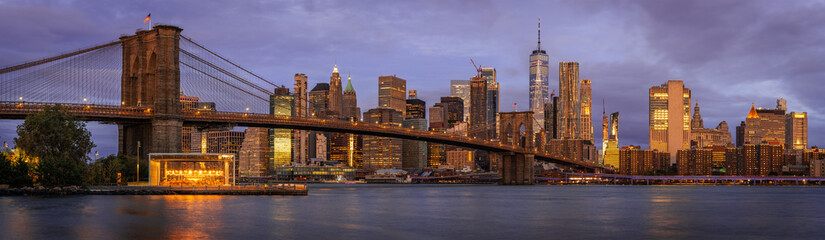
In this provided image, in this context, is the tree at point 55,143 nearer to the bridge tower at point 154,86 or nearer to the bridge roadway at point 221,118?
the bridge roadway at point 221,118

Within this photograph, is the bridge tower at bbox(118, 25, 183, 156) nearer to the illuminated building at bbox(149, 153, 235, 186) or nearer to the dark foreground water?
the illuminated building at bbox(149, 153, 235, 186)

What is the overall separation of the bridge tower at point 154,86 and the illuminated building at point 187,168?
3854 millimetres

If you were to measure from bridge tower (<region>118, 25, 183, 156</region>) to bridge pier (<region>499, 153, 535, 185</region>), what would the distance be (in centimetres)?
6683

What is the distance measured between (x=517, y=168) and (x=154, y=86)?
2786 inches

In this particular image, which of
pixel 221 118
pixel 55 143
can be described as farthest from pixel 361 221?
pixel 221 118

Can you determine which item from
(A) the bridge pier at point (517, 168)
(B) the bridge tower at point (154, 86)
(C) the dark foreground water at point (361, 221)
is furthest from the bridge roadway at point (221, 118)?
(A) the bridge pier at point (517, 168)

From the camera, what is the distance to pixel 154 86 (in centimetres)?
7494

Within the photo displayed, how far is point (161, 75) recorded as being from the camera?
2916 inches

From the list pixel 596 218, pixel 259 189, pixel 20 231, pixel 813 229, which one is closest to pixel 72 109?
pixel 259 189

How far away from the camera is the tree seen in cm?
6300

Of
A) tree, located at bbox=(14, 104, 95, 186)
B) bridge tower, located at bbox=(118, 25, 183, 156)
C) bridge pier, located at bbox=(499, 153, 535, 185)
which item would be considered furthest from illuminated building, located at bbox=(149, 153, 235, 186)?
bridge pier, located at bbox=(499, 153, 535, 185)

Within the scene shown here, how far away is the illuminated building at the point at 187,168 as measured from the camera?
68.8 metres

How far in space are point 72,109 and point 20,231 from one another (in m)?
38.6

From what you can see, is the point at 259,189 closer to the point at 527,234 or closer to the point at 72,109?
the point at 72,109
